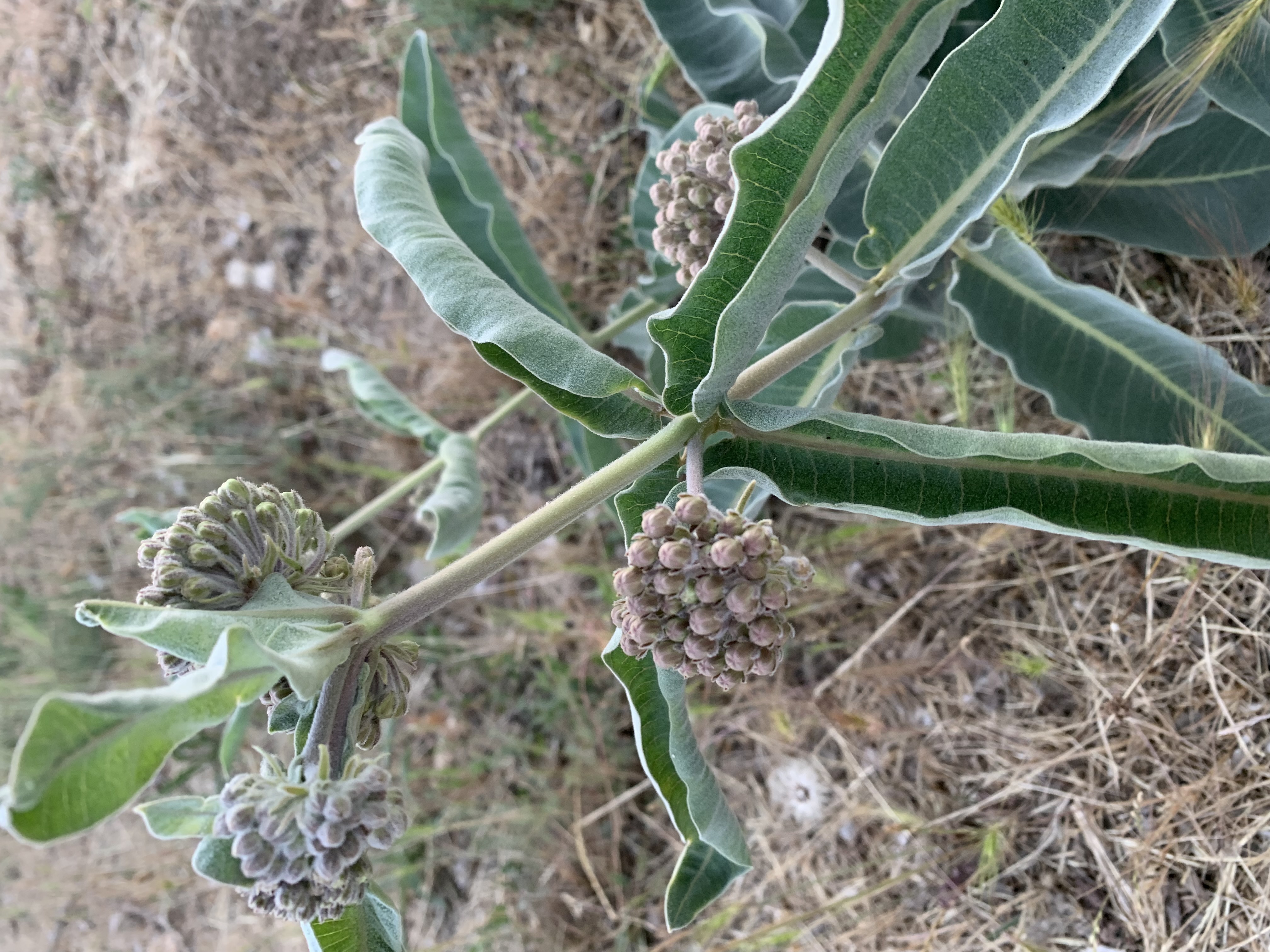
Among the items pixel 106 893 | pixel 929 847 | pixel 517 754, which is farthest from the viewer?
pixel 106 893

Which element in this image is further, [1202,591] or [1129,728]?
[1129,728]

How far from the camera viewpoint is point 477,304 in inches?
39.3

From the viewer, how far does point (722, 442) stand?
1.10 metres

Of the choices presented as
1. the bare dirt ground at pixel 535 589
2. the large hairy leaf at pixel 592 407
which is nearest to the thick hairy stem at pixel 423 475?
the bare dirt ground at pixel 535 589

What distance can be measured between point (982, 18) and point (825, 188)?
25.0 inches

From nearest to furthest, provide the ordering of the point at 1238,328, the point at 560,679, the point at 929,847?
the point at 1238,328 → the point at 929,847 → the point at 560,679

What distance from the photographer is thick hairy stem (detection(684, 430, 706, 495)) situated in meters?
1.01

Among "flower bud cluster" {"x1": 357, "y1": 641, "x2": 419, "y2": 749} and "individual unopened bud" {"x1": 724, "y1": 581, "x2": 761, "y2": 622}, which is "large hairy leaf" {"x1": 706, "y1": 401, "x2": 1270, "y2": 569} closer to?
"individual unopened bud" {"x1": 724, "y1": 581, "x2": 761, "y2": 622}

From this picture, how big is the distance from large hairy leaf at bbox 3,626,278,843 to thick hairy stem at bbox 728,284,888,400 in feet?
2.11

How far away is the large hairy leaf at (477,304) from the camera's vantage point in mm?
992

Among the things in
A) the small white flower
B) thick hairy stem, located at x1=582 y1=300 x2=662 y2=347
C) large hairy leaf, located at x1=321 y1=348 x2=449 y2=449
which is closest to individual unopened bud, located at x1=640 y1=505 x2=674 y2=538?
thick hairy stem, located at x1=582 y1=300 x2=662 y2=347

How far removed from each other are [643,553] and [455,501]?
97 cm

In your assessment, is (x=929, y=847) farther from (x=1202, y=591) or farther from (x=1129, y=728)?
(x=1202, y=591)

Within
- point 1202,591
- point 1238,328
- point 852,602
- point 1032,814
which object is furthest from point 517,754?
point 1238,328
